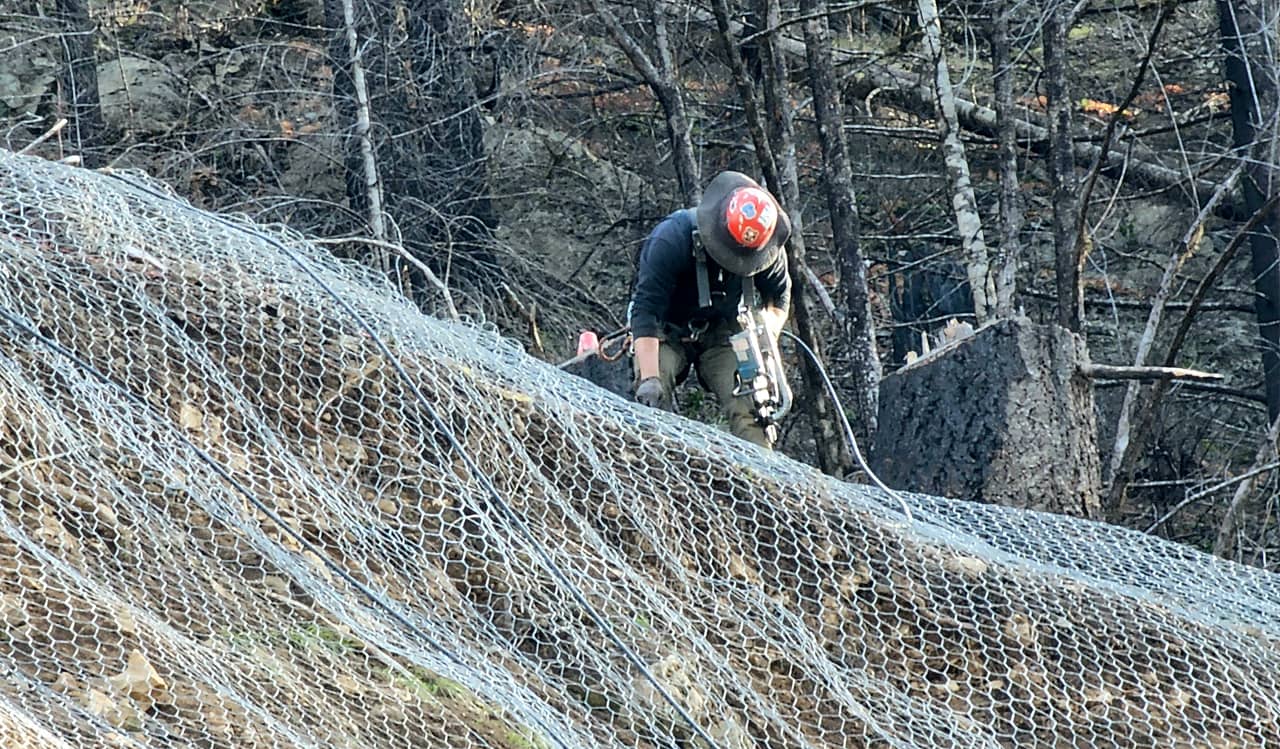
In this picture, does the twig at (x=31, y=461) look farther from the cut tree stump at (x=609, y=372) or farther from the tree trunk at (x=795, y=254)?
the tree trunk at (x=795, y=254)

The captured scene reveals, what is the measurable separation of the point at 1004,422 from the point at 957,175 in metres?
4.38

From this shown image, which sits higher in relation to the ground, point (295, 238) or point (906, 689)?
point (295, 238)

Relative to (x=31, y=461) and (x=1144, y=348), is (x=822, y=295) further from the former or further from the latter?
(x=31, y=461)

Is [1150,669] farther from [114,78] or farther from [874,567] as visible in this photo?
[114,78]

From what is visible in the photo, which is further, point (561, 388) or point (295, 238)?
point (295, 238)

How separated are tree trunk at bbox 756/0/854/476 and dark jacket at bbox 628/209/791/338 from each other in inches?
115

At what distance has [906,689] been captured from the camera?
5.23m

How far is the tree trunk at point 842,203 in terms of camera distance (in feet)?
34.4

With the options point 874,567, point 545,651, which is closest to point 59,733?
point 545,651

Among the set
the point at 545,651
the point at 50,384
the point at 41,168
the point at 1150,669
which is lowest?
the point at 1150,669

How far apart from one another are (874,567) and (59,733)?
2.75 meters

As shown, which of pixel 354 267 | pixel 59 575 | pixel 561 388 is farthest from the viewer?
pixel 354 267

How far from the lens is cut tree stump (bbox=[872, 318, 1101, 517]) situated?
21.7 ft

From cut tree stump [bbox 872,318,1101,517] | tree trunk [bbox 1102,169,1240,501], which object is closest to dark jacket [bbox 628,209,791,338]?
cut tree stump [bbox 872,318,1101,517]
